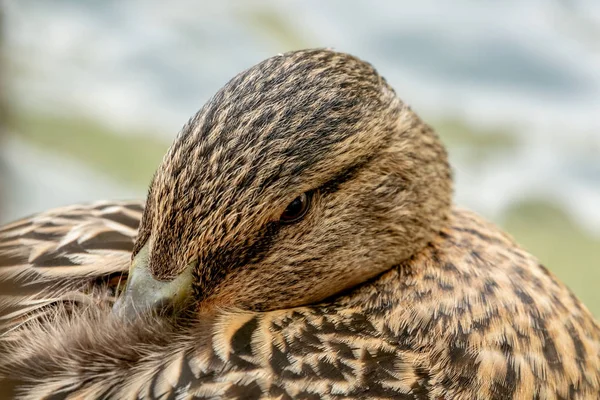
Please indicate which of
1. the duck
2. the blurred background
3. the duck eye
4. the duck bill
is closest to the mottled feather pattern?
the duck

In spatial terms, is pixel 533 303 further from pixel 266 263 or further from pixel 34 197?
pixel 34 197

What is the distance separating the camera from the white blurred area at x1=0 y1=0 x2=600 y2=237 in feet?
12.1

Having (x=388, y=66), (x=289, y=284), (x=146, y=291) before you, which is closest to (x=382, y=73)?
(x=388, y=66)

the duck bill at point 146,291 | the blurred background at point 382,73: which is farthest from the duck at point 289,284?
the blurred background at point 382,73

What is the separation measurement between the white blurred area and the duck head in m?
2.17

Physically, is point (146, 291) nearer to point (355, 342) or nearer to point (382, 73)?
point (355, 342)

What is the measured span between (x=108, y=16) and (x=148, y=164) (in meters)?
0.89

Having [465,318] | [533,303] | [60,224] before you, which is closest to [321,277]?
[465,318]

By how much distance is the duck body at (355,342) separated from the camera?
1290 mm

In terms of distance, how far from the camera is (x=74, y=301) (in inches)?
54.2

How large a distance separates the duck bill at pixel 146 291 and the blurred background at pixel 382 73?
7.40 ft

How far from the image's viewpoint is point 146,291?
1.29 metres

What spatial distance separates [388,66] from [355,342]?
2.82m

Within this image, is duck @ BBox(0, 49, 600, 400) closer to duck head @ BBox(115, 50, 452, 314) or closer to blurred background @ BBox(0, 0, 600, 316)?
duck head @ BBox(115, 50, 452, 314)
